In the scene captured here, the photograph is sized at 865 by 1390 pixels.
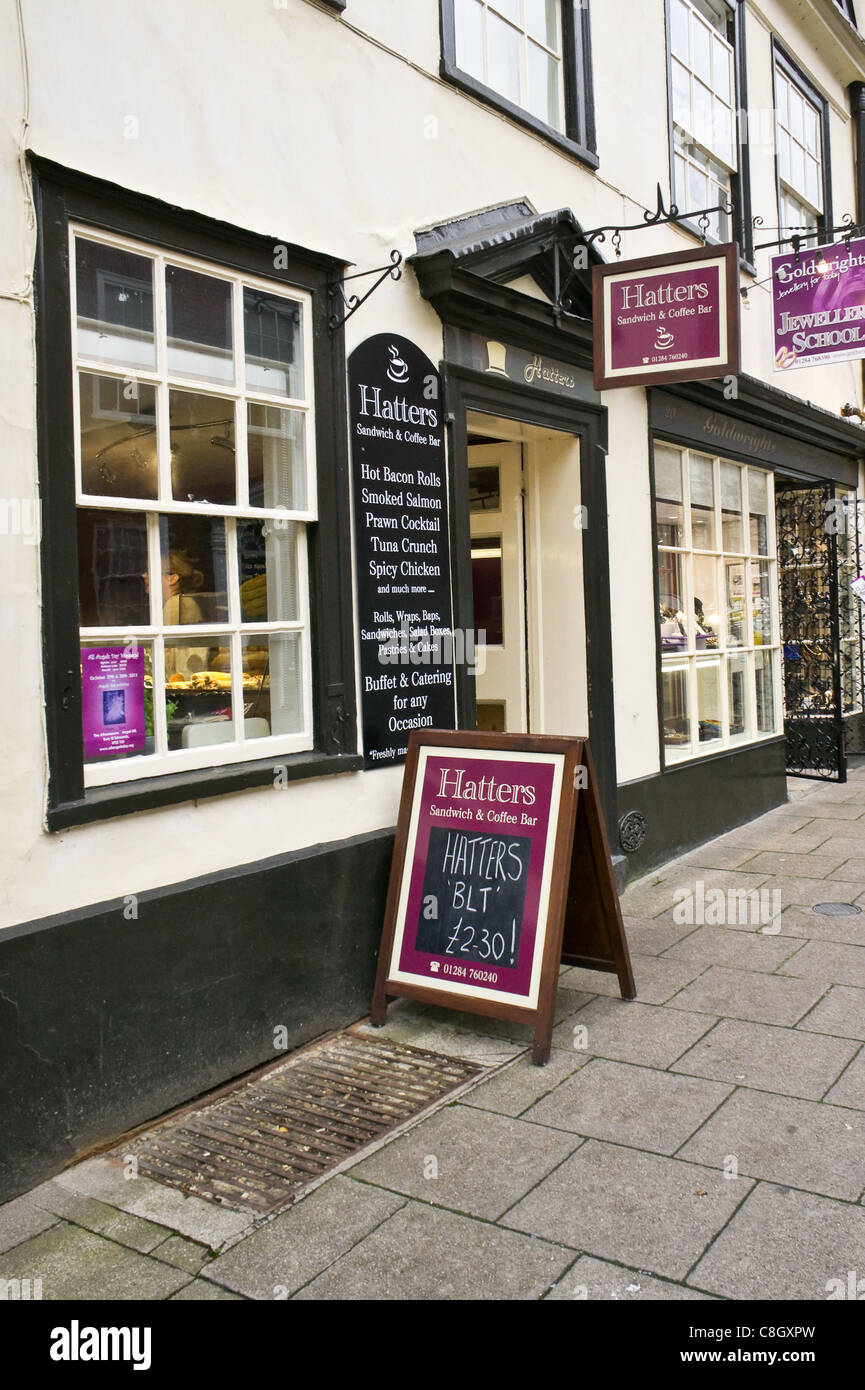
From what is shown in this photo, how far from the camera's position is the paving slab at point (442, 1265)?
281 cm

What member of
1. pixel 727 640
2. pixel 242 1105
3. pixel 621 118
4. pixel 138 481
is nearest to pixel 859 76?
pixel 621 118

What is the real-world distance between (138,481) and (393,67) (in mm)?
2584

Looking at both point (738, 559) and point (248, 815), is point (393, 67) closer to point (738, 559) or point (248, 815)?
point (248, 815)

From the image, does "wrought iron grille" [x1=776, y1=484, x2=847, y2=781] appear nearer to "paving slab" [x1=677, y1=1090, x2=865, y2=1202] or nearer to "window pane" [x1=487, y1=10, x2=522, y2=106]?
"window pane" [x1=487, y1=10, x2=522, y2=106]

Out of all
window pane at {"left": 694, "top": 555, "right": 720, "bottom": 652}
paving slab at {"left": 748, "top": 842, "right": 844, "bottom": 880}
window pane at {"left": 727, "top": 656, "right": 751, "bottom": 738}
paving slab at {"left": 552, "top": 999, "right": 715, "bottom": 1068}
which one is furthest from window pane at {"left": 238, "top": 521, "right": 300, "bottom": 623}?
window pane at {"left": 727, "top": 656, "right": 751, "bottom": 738}

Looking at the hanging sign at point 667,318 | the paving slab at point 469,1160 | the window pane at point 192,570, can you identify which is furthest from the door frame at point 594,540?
the paving slab at point 469,1160

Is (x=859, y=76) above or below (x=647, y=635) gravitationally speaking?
above

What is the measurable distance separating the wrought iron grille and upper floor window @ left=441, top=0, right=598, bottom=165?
4.63m

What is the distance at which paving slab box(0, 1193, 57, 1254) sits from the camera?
315 centimetres

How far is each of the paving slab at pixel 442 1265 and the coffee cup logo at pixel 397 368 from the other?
3536 millimetres

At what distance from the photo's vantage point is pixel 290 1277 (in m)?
2.90

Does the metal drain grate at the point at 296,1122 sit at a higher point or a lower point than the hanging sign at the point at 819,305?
lower

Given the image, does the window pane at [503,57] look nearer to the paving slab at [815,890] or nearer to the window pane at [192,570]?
the window pane at [192,570]

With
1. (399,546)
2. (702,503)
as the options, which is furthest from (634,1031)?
(702,503)
